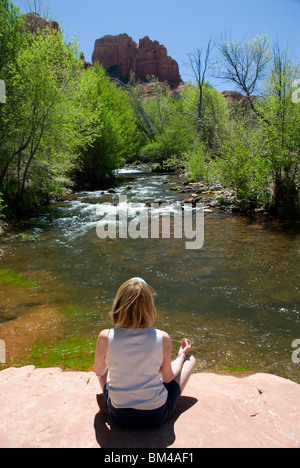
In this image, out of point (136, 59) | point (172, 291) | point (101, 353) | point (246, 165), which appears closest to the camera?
point (101, 353)

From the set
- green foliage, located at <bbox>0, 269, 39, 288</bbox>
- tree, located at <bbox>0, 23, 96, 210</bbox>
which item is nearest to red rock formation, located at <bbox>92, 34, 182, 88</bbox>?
tree, located at <bbox>0, 23, 96, 210</bbox>

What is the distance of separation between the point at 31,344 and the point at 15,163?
1077 centimetres

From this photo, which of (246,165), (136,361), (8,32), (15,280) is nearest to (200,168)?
(246,165)

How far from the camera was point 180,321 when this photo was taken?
5453mm

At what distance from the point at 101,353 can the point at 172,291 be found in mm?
4126

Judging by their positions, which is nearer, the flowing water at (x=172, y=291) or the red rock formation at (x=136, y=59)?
the flowing water at (x=172, y=291)

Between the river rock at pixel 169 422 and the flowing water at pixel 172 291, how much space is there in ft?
3.82

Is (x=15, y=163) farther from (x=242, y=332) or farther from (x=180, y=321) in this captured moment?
(x=242, y=332)

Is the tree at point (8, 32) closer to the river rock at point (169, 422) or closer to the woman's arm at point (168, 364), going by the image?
the river rock at point (169, 422)

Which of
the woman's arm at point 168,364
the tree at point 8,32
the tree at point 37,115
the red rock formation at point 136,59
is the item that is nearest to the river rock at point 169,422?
the woman's arm at point 168,364

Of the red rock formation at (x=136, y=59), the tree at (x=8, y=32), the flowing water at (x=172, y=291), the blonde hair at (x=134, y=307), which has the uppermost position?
the red rock formation at (x=136, y=59)

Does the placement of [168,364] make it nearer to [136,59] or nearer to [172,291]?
[172,291]

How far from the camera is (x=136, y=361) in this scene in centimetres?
245

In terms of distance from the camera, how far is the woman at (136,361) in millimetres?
2430
